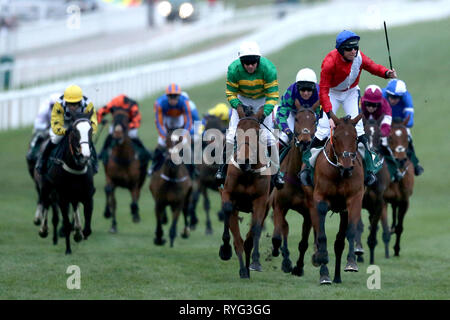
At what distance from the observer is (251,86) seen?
12.8 meters

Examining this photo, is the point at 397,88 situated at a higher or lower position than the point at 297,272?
higher

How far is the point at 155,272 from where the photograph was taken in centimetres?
1326

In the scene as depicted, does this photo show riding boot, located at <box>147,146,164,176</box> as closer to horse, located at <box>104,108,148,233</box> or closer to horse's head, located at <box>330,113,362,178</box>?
horse, located at <box>104,108,148,233</box>

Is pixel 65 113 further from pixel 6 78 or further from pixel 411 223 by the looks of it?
pixel 6 78

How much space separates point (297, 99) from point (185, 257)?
10.2ft

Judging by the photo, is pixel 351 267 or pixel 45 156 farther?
pixel 45 156

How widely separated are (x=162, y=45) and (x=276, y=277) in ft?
109

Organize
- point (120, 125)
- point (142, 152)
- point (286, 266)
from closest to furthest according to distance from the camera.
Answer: point (286, 266) → point (120, 125) → point (142, 152)

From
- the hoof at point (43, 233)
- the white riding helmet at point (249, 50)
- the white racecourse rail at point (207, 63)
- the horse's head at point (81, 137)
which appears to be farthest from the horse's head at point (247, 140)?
the white racecourse rail at point (207, 63)

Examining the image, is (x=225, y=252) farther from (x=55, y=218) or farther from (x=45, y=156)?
(x=55, y=218)

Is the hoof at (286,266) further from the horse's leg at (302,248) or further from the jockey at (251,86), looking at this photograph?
the jockey at (251,86)

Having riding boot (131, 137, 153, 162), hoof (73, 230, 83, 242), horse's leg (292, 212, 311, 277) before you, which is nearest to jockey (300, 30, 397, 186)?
horse's leg (292, 212, 311, 277)

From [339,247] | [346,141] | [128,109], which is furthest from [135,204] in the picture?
[346,141]

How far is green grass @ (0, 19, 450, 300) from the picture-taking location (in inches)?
460
